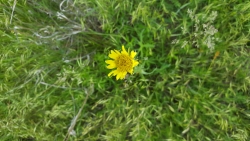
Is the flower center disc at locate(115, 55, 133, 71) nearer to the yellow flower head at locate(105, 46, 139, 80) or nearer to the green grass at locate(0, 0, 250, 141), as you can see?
the yellow flower head at locate(105, 46, 139, 80)

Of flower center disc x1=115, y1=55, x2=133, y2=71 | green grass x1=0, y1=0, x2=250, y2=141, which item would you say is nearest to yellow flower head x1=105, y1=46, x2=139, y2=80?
flower center disc x1=115, y1=55, x2=133, y2=71

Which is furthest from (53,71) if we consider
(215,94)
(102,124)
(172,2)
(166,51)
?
(215,94)

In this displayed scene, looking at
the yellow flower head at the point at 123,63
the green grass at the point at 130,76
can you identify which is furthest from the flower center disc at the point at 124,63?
the green grass at the point at 130,76

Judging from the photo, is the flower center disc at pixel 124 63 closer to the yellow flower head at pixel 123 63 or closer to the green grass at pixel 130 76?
the yellow flower head at pixel 123 63

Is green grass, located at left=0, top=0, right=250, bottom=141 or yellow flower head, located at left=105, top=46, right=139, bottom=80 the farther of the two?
green grass, located at left=0, top=0, right=250, bottom=141

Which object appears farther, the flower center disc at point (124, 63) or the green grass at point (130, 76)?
the green grass at point (130, 76)
